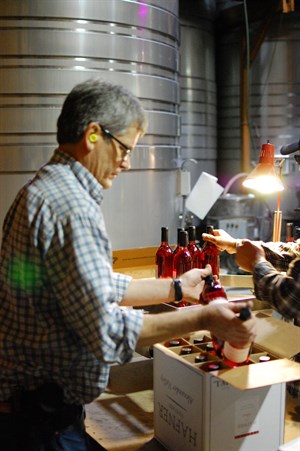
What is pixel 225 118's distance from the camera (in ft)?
21.2

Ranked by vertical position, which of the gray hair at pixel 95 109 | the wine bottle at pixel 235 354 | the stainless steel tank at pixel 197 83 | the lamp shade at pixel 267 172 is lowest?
the wine bottle at pixel 235 354

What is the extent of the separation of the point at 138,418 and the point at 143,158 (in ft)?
6.82

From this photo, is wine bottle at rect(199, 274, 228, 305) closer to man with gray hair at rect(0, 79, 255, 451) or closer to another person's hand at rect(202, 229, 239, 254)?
man with gray hair at rect(0, 79, 255, 451)

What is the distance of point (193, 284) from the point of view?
2.10m

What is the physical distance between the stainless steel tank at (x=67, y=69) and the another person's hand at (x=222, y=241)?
1.21 meters

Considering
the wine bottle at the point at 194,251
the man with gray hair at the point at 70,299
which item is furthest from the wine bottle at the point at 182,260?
the man with gray hair at the point at 70,299

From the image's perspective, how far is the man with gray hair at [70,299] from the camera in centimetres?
134

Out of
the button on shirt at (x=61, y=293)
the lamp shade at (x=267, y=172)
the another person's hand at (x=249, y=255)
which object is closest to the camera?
the button on shirt at (x=61, y=293)

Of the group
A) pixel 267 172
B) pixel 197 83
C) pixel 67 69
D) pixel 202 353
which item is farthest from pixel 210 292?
pixel 197 83

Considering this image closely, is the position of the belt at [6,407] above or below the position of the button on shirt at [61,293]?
below

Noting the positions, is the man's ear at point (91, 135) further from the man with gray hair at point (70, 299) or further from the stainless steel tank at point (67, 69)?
the stainless steel tank at point (67, 69)

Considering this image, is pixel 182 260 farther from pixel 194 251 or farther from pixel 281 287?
pixel 281 287

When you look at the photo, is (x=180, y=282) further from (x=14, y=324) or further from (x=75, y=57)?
(x=75, y=57)

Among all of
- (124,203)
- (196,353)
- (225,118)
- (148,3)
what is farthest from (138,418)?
(225,118)
